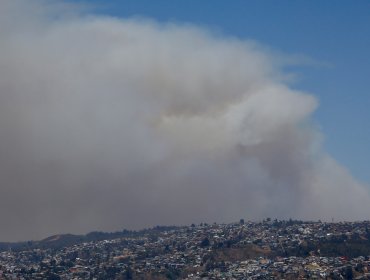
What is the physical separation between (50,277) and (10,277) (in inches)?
394

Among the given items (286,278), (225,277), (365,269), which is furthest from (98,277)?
(365,269)

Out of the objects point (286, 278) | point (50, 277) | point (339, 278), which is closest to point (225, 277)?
point (286, 278)

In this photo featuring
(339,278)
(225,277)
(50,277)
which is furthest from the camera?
(50,277)

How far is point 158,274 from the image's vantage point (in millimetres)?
198000

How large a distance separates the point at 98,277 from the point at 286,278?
49761mm

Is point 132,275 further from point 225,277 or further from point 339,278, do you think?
point 339,278

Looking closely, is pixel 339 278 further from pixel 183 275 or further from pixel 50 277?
pixel 50 277

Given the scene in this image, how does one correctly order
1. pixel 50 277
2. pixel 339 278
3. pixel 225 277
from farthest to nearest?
pixel 50 277, pixel 225 277, pixel 339 278

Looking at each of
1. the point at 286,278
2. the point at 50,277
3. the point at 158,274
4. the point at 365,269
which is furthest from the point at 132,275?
the point at 365,269

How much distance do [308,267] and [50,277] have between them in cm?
6142

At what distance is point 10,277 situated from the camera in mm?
190000

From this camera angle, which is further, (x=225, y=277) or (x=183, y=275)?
(x=183, y=275)

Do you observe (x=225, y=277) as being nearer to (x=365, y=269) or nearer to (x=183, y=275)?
(x=183, y=275)

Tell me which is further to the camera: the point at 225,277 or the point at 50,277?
the point at 50,277
